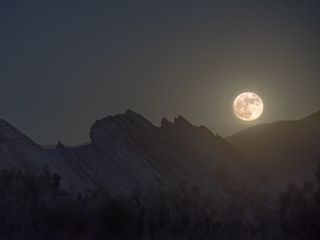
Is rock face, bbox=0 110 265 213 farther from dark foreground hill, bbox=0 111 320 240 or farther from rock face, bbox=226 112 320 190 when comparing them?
rock face, bbox=226 112 320 190

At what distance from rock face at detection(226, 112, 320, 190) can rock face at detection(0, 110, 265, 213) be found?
15.4 ft

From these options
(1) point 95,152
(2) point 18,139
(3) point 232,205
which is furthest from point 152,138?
(3) point 232,205

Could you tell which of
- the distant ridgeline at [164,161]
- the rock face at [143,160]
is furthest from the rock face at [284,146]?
the rock face at [143,160]

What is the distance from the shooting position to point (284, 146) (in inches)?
4063

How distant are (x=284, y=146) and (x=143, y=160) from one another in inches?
1104

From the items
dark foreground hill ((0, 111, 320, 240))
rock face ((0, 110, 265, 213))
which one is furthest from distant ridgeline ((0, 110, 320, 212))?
dark foreground hill ((0, 111, 320, 240))

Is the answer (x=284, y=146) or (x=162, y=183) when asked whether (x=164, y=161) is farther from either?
(x=284, y=146)

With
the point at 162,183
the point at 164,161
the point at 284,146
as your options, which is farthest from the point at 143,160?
the point at 284,146

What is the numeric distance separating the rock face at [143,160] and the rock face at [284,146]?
4.70 metres

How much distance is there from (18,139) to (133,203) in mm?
30607

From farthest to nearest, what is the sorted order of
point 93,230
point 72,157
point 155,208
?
point 72,157 → point 155,208 → point 93,230

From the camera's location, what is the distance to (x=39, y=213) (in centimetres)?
5425

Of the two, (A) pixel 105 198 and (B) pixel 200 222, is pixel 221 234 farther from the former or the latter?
(A) pixel 105 198

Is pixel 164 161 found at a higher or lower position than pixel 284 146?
lower
